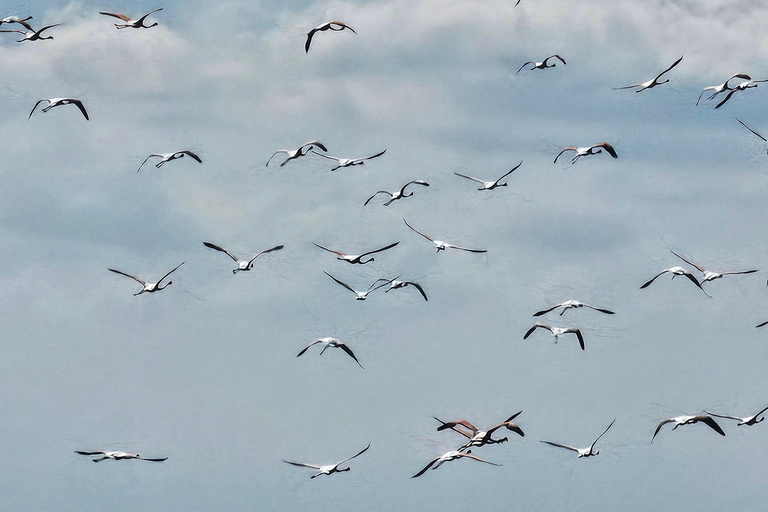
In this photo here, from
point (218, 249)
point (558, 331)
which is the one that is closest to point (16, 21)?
point (218, 249)

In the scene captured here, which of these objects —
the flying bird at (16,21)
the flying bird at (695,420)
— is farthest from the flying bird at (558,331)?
the flying bird at (16,21)

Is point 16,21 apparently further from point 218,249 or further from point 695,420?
point 695,420

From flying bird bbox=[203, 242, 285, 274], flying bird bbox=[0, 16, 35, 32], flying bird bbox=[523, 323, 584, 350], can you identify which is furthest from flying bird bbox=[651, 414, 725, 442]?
flying bird bbox=[0, 16, 35, 32]

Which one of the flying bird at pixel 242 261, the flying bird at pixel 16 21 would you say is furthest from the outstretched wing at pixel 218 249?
the flying bird at pixel 16 21

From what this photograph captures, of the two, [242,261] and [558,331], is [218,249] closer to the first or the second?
[242,261]

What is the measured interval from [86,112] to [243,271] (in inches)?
636

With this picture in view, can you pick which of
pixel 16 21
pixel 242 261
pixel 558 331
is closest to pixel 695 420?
pixel 558 331

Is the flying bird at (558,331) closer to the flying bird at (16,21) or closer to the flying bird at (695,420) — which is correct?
the flying bird at (695,420)

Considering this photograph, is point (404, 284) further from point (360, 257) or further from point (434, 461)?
point (434, 461)

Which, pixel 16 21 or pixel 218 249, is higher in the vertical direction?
pixel 16 21

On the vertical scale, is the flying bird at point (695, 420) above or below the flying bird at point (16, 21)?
below

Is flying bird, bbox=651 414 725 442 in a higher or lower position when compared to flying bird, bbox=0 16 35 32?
lower

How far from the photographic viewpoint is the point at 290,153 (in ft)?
274

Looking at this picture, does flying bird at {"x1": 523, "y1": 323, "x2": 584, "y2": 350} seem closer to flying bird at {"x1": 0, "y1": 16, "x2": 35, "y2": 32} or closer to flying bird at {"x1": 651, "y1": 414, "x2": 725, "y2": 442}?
flying bird at {"x1": 651, "y1": 414, "x2": 725, "y2": 442}
